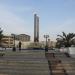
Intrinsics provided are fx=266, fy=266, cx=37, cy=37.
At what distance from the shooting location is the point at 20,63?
15.4m

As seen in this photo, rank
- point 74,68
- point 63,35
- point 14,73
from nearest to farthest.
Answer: point 14,73
point 74,68
point 63,35

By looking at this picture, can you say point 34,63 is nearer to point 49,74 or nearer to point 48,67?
point 48,67

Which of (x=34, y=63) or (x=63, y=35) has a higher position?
(x=63, y=35)

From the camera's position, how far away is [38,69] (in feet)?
46.2

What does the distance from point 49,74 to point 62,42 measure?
144ft

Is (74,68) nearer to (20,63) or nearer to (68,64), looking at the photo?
(68,64)

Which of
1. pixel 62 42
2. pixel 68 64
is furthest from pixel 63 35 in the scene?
pixel 68 64

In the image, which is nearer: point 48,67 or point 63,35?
point 48,67

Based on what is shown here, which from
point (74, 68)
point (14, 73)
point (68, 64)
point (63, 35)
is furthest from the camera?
Result: point (63, 35)

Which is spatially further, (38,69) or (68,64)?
(68,64)

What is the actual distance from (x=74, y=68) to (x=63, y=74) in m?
1.09

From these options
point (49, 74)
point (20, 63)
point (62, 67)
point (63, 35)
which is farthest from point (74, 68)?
point (63, 35)

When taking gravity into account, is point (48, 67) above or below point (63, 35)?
below

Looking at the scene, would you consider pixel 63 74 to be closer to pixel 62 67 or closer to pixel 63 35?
pixel 62 67
